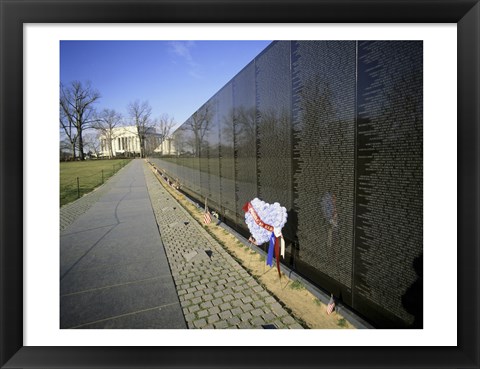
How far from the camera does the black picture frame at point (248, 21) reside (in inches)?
103

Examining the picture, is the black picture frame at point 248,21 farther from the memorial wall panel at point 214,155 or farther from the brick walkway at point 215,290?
the memorial wall panel at point 214,155

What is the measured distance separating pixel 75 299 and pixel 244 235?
382 cm

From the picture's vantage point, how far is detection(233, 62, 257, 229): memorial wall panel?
19.7 ft

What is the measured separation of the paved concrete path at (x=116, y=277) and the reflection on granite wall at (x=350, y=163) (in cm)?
222

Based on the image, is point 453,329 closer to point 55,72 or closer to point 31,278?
point 31,278

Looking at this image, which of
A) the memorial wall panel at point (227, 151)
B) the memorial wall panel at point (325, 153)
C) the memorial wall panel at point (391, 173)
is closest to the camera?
the memorial wall panel at point (391, 173)

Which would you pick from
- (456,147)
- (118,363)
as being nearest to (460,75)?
(456,147)

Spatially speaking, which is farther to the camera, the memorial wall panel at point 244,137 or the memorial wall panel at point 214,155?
the memorial wall panel at point 214,155

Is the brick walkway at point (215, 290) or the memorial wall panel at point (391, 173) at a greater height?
the memorial wall panel at point (391, 173)

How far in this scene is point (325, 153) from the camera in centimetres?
362

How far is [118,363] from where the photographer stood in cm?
267

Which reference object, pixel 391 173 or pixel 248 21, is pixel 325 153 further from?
pixel 248 21

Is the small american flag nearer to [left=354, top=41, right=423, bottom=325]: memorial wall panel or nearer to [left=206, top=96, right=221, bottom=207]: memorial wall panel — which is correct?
[left=354, top=41, right=423, bottom=325]: memorial wall panel

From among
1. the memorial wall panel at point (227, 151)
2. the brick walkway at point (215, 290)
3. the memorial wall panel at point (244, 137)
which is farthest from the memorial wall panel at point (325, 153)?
the memorial wall panel at point (227, 151)
